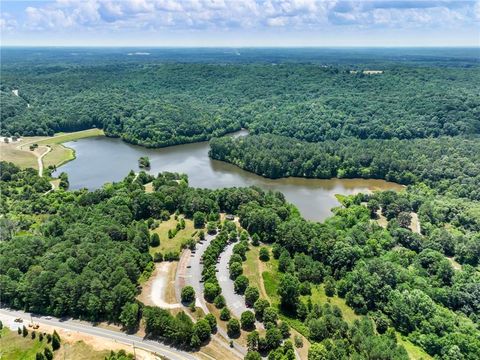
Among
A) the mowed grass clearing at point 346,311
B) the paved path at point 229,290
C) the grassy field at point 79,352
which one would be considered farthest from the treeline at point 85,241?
the mowed grass clearing at point 346,311

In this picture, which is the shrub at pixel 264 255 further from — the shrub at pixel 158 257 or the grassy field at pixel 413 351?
the grassy field at pixel 413 351

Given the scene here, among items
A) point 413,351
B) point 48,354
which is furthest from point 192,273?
point 413,351

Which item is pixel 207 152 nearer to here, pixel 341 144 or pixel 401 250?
pixel 341 144

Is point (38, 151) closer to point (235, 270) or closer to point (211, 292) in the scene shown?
point (235, 270)

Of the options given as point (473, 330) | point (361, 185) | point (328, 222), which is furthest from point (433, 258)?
point (361, 185)

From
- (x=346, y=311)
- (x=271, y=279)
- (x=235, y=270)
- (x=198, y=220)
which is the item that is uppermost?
(x=198, y=220)

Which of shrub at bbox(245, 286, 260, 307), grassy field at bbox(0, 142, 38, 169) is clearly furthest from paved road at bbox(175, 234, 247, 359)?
grassy field at bbox(0, 142, 38, 169)

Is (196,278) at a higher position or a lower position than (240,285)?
lower
